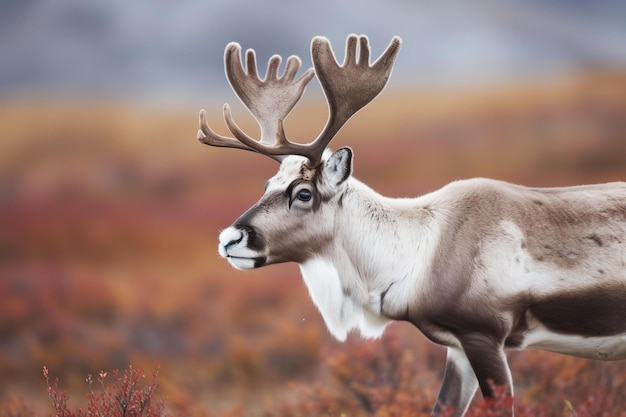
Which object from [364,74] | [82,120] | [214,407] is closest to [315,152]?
[364,74]

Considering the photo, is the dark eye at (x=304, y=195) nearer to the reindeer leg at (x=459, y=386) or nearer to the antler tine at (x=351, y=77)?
the antler tine at (x=351, y=77)

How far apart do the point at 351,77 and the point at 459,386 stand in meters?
1.73

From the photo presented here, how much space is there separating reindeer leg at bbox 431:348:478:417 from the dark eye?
110 cm

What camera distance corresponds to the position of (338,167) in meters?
4.40

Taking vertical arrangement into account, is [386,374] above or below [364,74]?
below

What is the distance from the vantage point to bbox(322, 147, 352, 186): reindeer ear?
436cm

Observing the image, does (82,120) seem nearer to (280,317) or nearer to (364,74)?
(280,317)

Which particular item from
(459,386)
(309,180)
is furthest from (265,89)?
(459,386)

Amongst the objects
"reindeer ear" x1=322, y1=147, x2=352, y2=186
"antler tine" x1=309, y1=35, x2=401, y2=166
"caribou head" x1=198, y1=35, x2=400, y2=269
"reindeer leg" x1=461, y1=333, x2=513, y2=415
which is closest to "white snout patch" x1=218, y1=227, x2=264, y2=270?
"caribou head" x1=198, y1=35, x2=400, y2=269

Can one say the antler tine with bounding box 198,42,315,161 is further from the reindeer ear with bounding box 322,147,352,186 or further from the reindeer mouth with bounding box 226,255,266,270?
the reindeer mouth with bounding box 226,255,266,270

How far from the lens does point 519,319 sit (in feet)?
13.7

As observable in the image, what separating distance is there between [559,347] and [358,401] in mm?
2192

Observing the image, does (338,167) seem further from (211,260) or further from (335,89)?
(211,260)

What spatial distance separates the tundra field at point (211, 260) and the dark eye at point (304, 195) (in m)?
1.73
